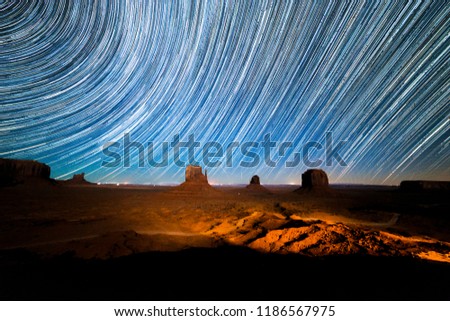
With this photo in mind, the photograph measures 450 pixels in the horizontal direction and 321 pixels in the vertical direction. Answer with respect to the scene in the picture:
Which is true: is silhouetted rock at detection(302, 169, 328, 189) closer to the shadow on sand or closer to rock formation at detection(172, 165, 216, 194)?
rock formation at detection(172, 165, 216, 194)

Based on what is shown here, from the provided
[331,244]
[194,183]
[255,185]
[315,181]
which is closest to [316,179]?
[315,181]

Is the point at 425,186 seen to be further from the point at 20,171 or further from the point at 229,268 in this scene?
the point at 20,171

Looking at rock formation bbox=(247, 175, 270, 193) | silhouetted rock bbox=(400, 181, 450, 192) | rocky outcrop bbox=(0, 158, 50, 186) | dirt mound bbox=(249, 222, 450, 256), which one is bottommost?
rock formation bbox=(247, 175, 270, 193)

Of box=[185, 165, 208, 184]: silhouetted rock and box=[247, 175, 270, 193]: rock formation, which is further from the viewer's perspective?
box=[247, 175, 270, 193]: rock formation

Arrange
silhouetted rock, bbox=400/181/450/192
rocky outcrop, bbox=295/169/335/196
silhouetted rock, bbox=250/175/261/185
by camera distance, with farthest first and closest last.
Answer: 1. silhouetted rock, bbox=250/175/261/185
2. silhouetted rock, bbox=400/181/450/192
3. rocky outcrop, bbox=295/169/335/196

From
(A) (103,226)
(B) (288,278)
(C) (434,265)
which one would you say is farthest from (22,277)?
(C) (434,265)

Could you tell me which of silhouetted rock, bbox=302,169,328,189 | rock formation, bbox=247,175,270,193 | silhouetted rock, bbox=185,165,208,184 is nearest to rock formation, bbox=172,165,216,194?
silhouetted rock, bbox=185,165,208,184

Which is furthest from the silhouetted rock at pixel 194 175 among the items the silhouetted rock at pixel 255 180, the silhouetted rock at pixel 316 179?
the silhouetted rock at pixel 316 179

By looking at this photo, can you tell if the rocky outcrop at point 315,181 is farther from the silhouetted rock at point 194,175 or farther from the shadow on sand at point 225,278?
the shadow on sand at point 225,278
